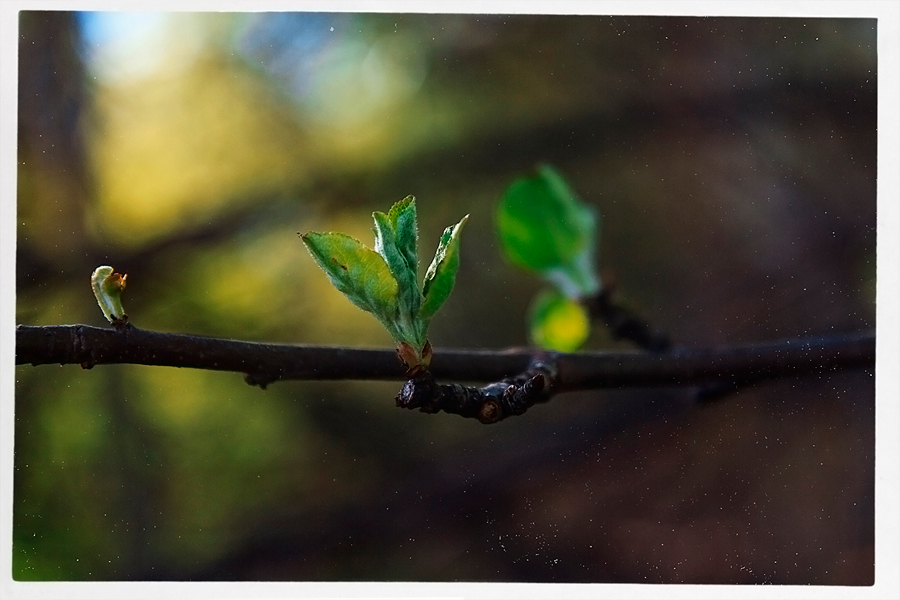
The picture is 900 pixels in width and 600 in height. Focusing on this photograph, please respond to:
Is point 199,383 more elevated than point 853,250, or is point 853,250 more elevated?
point 853,250

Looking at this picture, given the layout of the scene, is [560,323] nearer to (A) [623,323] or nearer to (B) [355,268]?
(A) [623,323]

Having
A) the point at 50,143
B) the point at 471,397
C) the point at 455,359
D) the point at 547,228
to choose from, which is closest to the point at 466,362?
the point at 455,359

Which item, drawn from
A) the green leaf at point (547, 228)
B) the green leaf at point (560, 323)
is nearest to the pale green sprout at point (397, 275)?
the green leaf at point (547, 228)

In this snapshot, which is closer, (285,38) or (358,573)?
(358,573)

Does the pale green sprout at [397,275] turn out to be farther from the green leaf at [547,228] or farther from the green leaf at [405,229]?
the green leaf at [547,228]

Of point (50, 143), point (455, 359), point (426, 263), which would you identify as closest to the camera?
point (455, 359)

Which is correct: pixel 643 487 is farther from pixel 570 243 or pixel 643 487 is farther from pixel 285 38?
pixel 285 38

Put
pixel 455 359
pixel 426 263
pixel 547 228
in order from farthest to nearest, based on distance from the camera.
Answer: pixel 426 263, pixel 547 228, pixel 455 359

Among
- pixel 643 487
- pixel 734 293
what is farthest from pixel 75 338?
pixel 734 293
